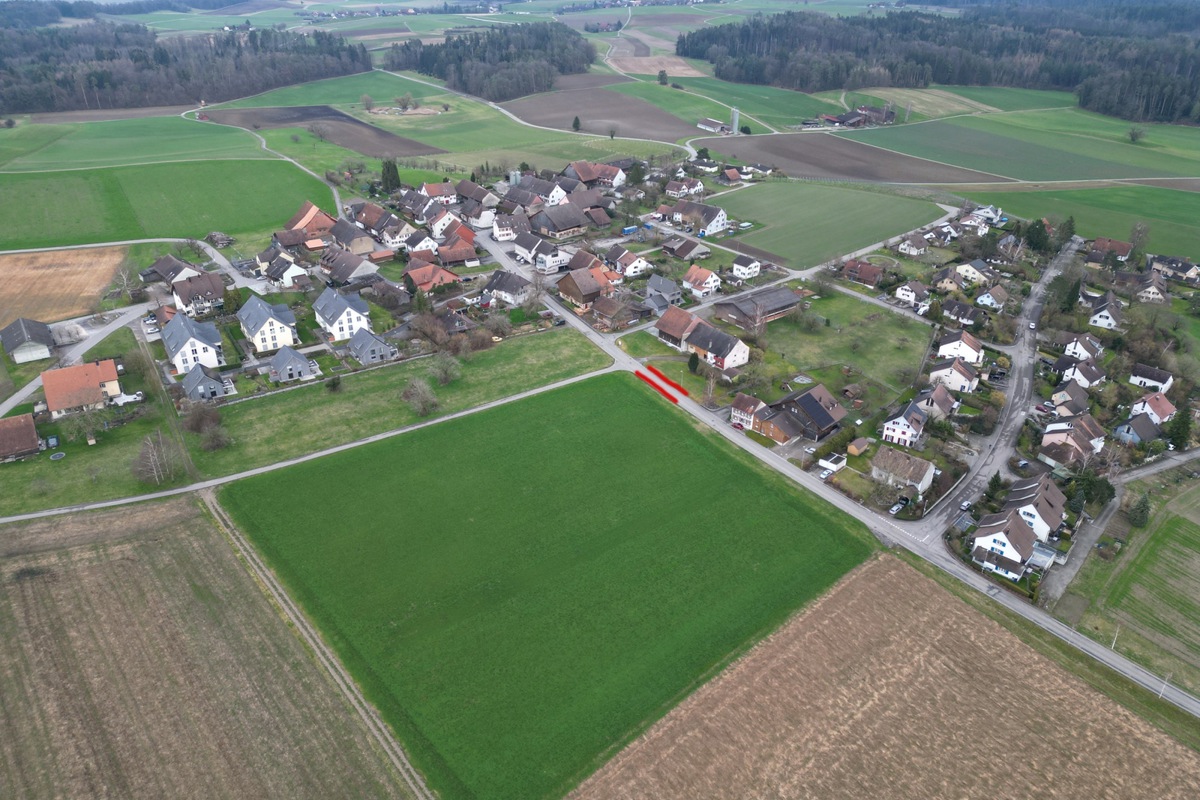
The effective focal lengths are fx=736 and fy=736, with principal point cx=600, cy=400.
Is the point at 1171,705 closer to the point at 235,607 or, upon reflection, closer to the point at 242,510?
the point at 235,607

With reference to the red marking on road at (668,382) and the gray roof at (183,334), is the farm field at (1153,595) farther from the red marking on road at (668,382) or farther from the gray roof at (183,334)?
the gray roof at (183,334)

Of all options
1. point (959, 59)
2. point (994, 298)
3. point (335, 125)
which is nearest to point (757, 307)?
point (994, 298)

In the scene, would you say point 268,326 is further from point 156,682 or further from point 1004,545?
point 1004,545

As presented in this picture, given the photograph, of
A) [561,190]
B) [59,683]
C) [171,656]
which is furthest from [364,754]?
[561,190]

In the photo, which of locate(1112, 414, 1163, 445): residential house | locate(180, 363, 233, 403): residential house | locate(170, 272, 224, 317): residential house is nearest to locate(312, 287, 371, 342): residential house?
locate(180, 363, 233, 403): residential house

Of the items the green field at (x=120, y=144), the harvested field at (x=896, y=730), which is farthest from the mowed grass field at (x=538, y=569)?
the green field at (x=120, y=144)

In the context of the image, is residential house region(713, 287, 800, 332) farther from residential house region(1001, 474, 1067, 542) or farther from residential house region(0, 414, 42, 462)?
residential house region(0, 414, 42, 462)

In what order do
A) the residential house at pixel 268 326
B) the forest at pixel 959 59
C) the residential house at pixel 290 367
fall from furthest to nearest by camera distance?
the forest at pixel 959 59 → the residential house at pixel 268 326 → the residential house at pixel 290 367
